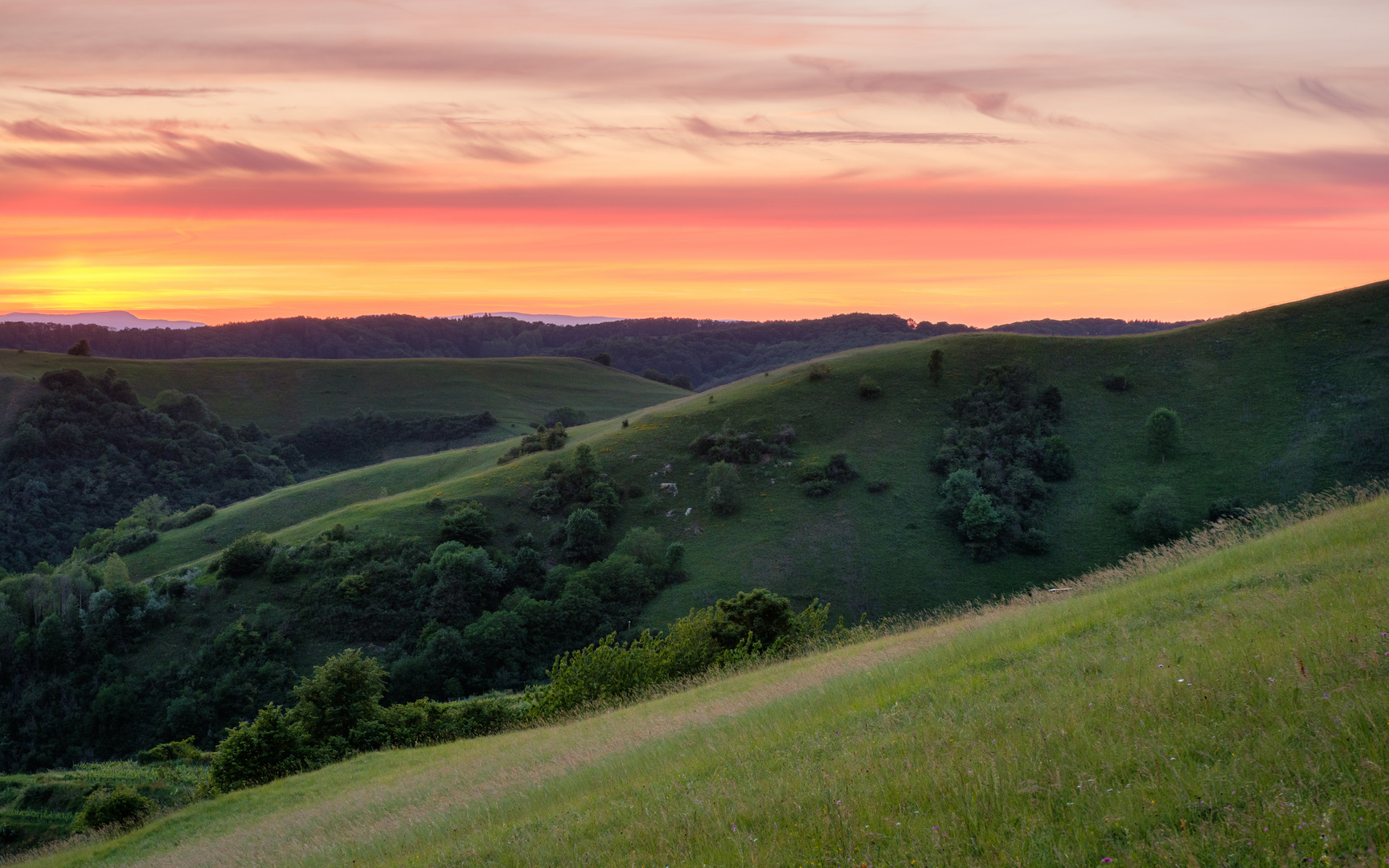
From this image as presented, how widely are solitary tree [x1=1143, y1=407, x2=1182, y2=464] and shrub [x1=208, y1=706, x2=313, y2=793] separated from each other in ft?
249

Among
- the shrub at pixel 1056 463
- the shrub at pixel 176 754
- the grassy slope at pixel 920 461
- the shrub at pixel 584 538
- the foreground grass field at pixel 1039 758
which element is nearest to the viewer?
the foreground grass field at pixel 1039 758

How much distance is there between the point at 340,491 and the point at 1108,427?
8937 centimetres

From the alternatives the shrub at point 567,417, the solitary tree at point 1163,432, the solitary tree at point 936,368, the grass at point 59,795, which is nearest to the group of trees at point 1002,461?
the solitary tree at point 936,368

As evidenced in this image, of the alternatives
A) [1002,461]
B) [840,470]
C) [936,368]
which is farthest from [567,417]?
[1002,461]

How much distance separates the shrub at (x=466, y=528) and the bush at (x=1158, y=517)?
58472 mm

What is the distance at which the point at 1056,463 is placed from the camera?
76750 millimetres

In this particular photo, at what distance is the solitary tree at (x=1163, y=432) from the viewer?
247ft

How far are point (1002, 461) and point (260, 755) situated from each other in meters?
68.5

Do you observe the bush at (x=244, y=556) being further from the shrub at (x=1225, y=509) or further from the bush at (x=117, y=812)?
the shrub at (x=1225, y=509)

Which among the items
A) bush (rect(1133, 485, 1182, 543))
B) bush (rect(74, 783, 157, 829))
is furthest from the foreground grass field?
bush (rect(1133, 485, 1182, 543))

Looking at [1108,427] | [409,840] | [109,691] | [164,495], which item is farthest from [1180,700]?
[164,495]

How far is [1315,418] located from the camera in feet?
246

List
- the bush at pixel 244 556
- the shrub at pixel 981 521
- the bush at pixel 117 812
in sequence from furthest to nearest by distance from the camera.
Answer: the bush at pixel 244 556 < the shrub at pixel 981 521 < the bush at pixel 117 812

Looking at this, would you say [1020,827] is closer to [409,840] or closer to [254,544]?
[409,840]
